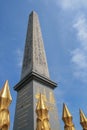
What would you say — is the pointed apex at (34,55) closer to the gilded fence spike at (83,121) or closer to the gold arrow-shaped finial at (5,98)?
the gilded fence spike at (83,121)

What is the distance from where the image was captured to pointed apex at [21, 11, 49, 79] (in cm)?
1543

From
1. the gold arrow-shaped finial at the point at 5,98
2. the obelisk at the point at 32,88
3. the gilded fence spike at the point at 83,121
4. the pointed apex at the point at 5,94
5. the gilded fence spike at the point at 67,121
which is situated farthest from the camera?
the obelisk at the point at 32,88

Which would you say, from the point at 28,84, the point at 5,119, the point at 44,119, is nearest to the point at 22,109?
the point at 28,84

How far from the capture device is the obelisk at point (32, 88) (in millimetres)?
12139

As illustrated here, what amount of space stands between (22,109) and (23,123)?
3.75 ft

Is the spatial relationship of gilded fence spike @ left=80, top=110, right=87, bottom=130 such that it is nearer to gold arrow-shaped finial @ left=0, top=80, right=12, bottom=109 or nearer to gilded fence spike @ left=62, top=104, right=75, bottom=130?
gilded fence spike @ left=62, top=104, right=75, bottom=130

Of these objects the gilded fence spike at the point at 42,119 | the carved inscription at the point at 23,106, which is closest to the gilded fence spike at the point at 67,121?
the gilded fence spike at the point at 42,119

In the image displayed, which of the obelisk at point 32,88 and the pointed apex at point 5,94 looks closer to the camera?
the pointed apex at point 5,94

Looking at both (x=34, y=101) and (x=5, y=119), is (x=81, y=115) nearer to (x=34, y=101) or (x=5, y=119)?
(x=34, y=101)

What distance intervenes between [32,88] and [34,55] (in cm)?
386

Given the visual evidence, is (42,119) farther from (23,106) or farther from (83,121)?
(23,106)

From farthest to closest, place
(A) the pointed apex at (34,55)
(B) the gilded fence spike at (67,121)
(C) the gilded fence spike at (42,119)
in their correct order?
1. (A) the pointed apex at (34,55)
2. (B) the gilded fence spike at (67,121)
3. (C) the gilded fence spike at (42,119)

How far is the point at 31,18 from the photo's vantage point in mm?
21797

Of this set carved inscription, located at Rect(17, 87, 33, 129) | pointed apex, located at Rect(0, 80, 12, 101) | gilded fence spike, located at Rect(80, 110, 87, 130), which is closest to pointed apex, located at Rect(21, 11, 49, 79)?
carved inscription, located at Rect(17, 87, 33, 129)
